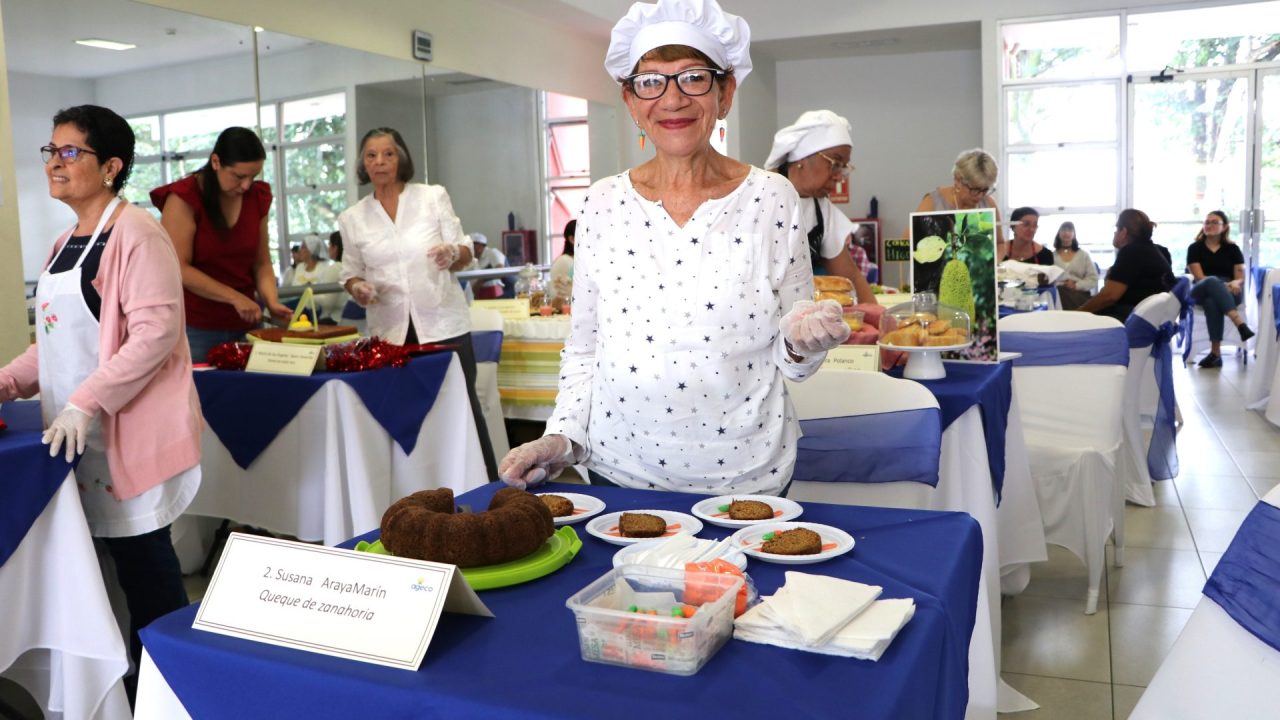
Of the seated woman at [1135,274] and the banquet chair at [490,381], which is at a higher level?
the seated woman at [1135,274]

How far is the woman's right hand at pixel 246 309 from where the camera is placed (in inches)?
141

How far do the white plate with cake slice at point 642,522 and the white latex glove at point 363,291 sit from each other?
2689 millimetres

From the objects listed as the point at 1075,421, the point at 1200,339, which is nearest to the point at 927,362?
the point at 1075,421

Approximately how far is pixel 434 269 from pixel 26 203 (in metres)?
1.58

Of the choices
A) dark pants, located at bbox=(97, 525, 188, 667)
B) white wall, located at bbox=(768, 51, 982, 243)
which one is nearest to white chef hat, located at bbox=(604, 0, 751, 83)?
dark pants, located at bbox=(97, 525, 188, 667)

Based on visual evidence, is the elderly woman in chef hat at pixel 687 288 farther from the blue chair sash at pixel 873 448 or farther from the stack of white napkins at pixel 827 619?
the blue chair sash at pixel 873 448

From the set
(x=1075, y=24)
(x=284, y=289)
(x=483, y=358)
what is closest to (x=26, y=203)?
(x=284, y=289)

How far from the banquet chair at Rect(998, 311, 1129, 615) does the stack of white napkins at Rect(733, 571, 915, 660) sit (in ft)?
8.16

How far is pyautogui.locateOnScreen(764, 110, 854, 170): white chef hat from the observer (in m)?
3.05

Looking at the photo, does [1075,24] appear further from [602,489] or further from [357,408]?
[602,489]

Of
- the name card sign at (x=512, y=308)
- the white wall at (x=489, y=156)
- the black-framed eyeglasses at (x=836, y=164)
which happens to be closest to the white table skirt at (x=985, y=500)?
the black-framed eyeglasses at (x=836, y=164)

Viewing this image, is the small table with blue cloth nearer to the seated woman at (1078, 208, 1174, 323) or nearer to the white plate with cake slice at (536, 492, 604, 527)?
the white plate with cake slice at (536, 492, 604, 527)

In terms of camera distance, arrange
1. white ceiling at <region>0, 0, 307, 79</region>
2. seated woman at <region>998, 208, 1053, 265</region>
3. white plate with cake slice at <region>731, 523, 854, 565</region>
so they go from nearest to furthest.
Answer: white plate with cake slice at <region>731, 523, 854, 565</region> < white ceiling at <region>0, 0, 307, 79</region> < seated woman at <region>998, 208, 1053, 265</region>

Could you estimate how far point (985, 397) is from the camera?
8.62 feet
